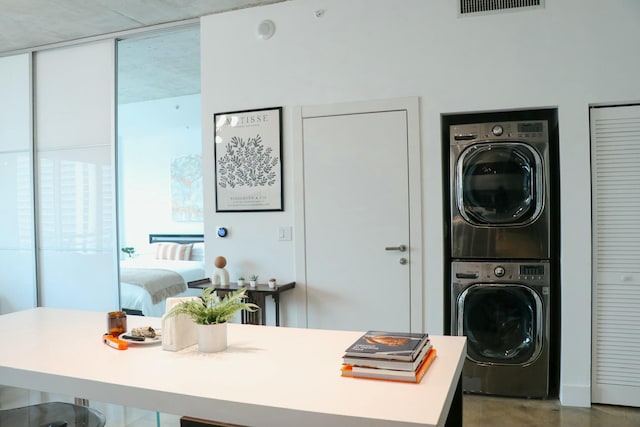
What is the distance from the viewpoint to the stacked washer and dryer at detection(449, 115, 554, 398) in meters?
3.17

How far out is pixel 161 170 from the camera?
24.2ft

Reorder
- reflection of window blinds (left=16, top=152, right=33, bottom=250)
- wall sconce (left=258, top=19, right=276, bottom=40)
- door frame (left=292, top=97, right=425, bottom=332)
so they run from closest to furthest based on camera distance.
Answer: door frame (left=292, top=97, right=425, bottom=332) → wall sconce (left=258, top=19, right=276, bottom=40) → reflection of window blinds (left=16, top=152, right=33, bottom=250)

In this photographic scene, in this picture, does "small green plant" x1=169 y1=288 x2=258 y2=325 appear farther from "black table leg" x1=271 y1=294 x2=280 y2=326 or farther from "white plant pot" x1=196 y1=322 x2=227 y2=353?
"black table leg" x1=271 y1=294 x2=280 y2=326

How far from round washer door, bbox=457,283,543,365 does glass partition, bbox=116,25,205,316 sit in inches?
129

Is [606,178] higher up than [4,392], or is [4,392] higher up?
[606,178]

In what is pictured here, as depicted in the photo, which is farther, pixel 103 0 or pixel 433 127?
pixel 103 0

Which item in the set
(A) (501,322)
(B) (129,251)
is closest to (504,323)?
(A) (501,322)

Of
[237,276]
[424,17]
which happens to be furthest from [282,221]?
[424,17]

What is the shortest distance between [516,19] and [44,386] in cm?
319

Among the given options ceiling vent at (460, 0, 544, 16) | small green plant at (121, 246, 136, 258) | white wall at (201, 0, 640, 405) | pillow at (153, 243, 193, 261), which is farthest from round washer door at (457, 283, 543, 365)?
small green plant at (121, 246, 136, 258)

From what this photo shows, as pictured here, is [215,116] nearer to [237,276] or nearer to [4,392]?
[237,276]

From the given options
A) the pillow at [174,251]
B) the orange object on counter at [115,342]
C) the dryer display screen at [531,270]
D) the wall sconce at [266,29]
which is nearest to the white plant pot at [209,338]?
the orange object on counter at [115,342]

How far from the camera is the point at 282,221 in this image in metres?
3.73

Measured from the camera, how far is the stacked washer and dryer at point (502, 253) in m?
3.17
